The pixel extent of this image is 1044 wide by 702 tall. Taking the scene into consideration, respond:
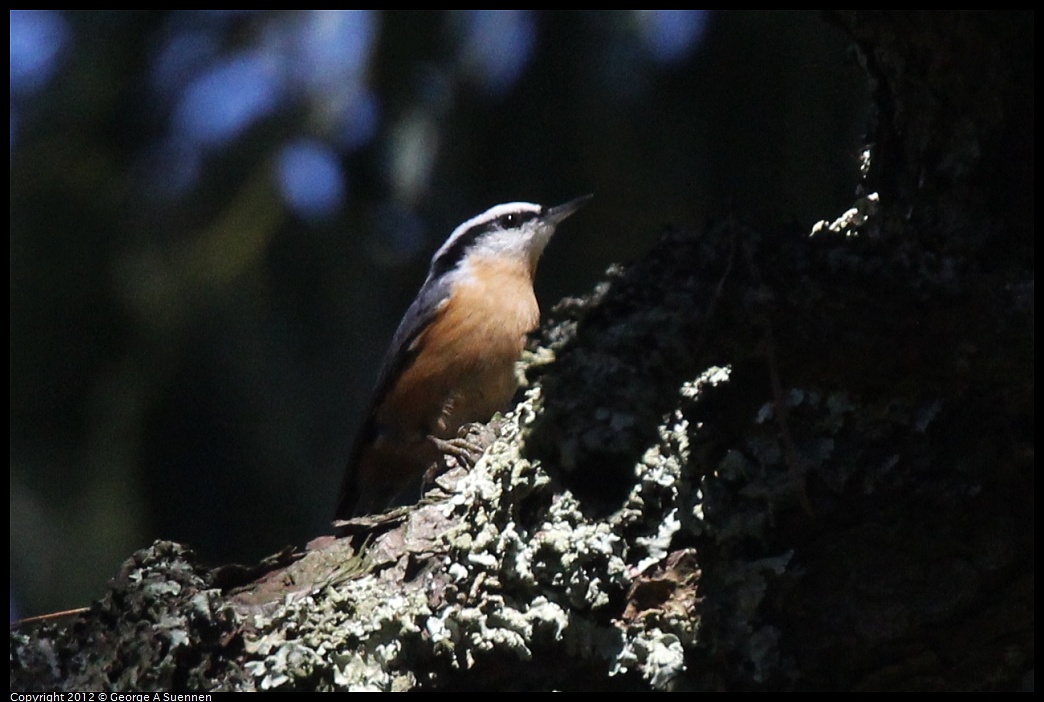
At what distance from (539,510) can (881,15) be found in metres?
1.18

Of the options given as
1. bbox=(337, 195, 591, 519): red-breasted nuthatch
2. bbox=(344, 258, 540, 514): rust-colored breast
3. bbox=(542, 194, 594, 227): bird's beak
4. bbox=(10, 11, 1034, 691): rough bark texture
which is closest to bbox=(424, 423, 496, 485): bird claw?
bbox=(10, 11, 1034, 691): rough bark texture

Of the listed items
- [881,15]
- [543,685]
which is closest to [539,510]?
[543,685]

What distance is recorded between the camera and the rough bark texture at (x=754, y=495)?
2.02 metres

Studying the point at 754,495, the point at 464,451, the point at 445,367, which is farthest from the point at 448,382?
the point at 754,495

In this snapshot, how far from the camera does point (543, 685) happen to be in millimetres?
2123

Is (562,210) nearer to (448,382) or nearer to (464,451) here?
(448,382)

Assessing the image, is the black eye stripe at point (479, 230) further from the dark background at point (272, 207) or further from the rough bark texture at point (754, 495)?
the rough bark texture at point (754, 495)

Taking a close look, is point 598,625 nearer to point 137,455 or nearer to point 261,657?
point 261,657

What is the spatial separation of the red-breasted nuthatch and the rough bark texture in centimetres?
157

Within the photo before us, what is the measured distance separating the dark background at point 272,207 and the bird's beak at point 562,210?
0.63 feet

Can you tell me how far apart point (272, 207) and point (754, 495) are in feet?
10.8

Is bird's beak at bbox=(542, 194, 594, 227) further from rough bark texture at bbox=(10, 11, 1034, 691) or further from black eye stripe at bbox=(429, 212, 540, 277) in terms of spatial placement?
rough bark texture at bbox=(10, 11, 1034, 691)

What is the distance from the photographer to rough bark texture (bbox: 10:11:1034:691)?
202 centimetres

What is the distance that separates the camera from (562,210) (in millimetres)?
4641
